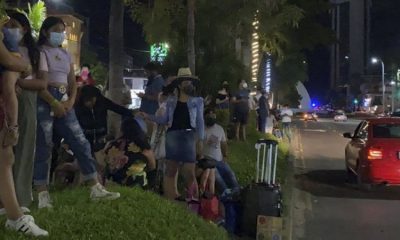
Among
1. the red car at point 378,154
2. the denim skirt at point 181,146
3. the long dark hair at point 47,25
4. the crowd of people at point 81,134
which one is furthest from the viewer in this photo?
the red car at point 378,154

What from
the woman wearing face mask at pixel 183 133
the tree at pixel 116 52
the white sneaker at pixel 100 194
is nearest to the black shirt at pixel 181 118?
the woman wearing face mask at pixel 183 133

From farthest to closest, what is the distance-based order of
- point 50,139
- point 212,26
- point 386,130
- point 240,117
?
point 212,26, point 240,117, point 386,130, point 50,139

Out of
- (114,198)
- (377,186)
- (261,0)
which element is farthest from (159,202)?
(261,0)

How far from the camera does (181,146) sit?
7.98 meters

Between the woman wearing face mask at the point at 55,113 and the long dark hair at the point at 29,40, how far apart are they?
0.07 m

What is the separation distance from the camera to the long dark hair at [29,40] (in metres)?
5.53

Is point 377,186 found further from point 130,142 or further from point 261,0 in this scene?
point 130,142

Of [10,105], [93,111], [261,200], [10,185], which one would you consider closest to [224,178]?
[261,200]

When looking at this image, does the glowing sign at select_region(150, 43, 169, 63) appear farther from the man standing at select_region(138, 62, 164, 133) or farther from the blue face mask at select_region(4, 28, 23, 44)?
the blue face mask at select_region(4, 28, 23, 44)

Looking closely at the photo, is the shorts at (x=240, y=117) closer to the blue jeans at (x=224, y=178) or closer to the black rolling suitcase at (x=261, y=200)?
the blue jeans at (x=224, y=178)

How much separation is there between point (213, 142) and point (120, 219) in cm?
406

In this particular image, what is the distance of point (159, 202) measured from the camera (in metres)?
6.40

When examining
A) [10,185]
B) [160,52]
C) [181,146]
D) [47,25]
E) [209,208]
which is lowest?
[209,208]

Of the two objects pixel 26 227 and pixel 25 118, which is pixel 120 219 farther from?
pixel 25 118
